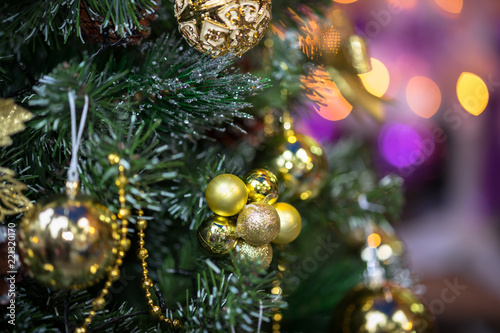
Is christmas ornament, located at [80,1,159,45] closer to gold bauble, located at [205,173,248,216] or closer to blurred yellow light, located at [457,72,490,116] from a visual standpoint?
gold bauble, located at [205,173,248,216]

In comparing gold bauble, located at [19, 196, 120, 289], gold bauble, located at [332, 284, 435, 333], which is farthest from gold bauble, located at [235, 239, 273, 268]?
gold bauble, located at [332, 284, 435, 333]

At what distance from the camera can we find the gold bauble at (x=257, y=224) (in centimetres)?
33

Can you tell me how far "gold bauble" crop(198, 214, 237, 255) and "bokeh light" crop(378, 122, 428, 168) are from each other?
4.07 ft

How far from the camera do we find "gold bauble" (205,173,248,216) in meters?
0.34

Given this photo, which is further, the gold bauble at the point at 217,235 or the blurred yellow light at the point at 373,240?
the blurred yellow light at the point at 373,240

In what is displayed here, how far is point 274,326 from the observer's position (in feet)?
1.53

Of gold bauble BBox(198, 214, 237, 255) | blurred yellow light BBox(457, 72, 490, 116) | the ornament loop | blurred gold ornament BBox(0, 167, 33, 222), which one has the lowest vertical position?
blurred yellow light BBox(457, 72, 490, 116)

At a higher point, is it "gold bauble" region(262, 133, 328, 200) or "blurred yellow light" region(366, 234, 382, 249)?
"gold bauble" region(262, 133, 328, 200)

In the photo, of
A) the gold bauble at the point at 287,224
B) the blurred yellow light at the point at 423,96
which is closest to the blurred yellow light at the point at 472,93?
the blurred yellow light at the point at 423,96

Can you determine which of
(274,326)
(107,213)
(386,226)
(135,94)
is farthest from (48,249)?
(386,226)

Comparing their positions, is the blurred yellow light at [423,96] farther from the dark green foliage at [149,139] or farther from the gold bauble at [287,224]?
the gold bauble at [287,224]

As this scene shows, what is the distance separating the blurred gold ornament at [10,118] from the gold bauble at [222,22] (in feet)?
0.49

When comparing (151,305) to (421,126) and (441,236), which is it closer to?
(421,126)

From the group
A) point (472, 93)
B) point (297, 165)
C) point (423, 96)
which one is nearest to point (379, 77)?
point (423, 96)
